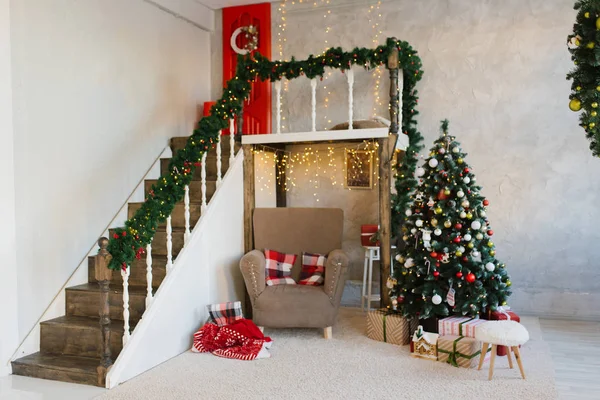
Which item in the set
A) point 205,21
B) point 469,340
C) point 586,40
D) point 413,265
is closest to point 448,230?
point 413,265

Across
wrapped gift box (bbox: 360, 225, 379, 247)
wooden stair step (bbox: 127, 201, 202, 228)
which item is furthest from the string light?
wooden stair step (bbox: 127, 201, 202, 228)

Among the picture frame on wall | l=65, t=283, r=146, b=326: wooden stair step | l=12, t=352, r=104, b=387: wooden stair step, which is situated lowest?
l=12, t=352, r=104, b=387: wooden stair step

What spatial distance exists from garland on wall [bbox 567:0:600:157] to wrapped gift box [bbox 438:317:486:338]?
189cm

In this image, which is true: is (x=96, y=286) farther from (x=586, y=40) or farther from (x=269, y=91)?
(x=586, y=40)

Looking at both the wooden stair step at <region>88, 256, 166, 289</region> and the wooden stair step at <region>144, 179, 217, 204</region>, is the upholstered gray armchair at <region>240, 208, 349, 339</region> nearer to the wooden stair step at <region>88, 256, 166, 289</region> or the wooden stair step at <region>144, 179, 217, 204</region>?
the wooden stair step at <region>88, 256, 166, 289</region>

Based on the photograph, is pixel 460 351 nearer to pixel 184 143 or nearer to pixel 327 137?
pixel 327 137

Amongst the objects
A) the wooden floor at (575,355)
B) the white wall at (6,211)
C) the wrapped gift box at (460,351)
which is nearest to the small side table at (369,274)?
the wrapped gift box at (460,351)

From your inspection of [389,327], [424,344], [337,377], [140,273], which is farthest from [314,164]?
[337,377]

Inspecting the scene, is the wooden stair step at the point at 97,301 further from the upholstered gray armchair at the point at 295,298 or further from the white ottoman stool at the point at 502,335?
the white ottoman stool at the point at 502,335

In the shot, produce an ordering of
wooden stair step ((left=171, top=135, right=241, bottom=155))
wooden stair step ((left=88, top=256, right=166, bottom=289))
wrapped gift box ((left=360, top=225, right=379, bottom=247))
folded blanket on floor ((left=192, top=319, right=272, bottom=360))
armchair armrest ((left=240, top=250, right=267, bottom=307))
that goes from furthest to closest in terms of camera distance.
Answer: wooden stair step ((left=171, top=135, right=241, bottom=155)), wrapped gift box ((left=360, top=225, right=379, bottom=247)), armchair armrest ((left=240, top=250, right=267, bottom=307)), wooden stair step ((left=88, top=256, right=166, bottom=289)), folded blanket on floor ((left=192, top=319, right=272, bottom=360))

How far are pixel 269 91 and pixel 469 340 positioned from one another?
408cm

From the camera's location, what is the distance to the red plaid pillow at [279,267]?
5.34 meters

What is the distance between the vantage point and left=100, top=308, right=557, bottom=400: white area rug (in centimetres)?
371

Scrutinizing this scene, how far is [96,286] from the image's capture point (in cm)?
482
